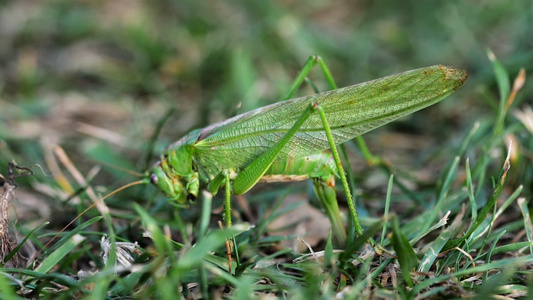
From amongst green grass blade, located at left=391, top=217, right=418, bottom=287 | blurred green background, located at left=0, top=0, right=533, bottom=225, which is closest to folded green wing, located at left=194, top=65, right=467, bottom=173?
green grass blade, located at left=391, top=217, right=418, bottom=287

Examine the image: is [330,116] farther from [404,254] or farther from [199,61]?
[199,61]

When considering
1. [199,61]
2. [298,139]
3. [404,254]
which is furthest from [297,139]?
[199,61]

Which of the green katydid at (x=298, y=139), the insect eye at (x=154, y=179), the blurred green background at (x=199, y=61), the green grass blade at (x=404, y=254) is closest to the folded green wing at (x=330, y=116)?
the green katydid at (x=298, y=139)

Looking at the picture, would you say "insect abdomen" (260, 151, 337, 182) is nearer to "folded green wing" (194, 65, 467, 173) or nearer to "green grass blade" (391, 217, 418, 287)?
"folded green wing" (194, 65, 467, 173)

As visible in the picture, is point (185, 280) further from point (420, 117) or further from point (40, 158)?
point (420, 117)

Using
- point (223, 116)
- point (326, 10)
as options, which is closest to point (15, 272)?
point (223, 116)

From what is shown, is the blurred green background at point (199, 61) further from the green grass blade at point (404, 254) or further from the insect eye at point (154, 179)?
the green grass blade at point (404, 254)

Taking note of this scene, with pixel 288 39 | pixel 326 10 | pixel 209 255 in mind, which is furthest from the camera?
pixel 326 10
